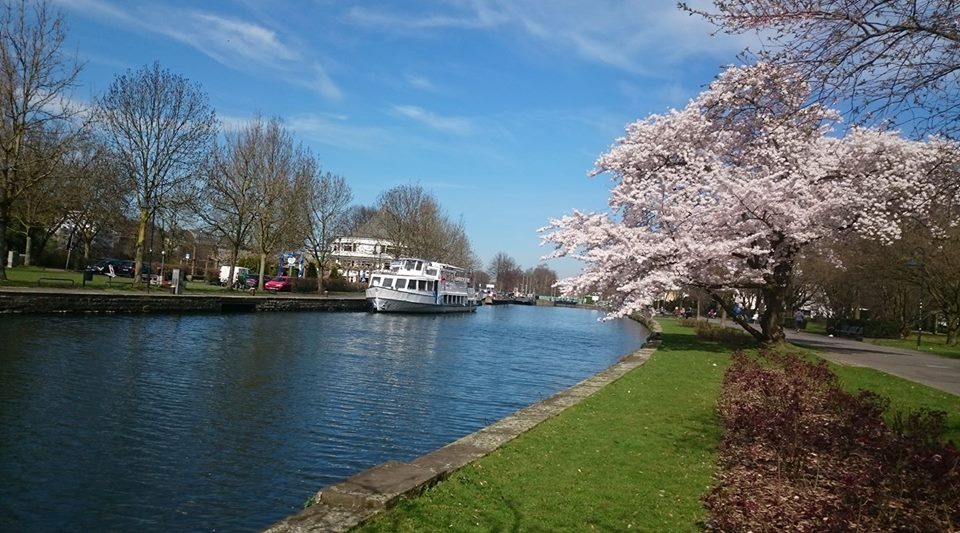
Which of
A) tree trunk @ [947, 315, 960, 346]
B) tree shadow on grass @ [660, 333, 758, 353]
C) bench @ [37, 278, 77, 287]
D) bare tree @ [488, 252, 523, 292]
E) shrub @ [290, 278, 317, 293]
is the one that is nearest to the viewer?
tree shadow on grass @ [660, 333, 758, 353]

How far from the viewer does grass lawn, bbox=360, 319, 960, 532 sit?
635 centimetres

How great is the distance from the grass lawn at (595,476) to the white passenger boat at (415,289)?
45.9m

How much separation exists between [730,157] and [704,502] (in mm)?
23382

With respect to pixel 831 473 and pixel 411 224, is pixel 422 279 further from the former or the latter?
pixel 831 473

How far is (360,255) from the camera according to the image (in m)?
107

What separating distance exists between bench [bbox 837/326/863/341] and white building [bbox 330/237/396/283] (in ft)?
149

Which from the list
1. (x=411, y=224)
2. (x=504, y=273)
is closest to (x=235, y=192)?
(x=411, y=224)

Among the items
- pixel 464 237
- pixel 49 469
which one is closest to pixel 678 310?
pixel 464 237

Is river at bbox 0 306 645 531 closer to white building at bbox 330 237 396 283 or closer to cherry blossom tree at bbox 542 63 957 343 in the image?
cherry blossom tree at bbox 542 63 957 343

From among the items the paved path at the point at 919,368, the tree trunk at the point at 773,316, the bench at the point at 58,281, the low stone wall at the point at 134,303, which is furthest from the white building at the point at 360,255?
the paved path at the point at 919,368

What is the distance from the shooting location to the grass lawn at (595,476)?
6352 millimetres

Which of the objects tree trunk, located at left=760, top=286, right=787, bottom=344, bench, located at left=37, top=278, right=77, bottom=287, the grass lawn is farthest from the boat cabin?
the grass lawn

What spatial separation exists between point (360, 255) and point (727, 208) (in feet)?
285

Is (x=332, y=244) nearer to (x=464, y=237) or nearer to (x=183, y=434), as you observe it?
(x=464, y=237)
